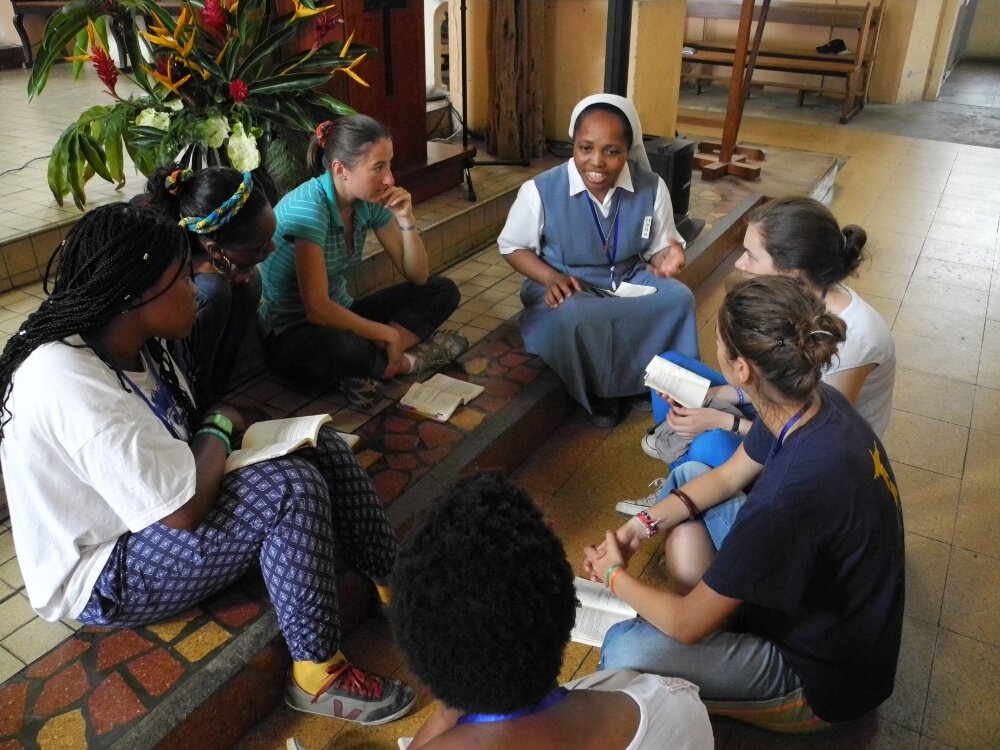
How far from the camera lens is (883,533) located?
142cm

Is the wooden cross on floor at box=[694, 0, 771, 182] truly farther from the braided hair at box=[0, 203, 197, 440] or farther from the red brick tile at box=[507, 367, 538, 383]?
the braided hair at box=[0, 203, 197, 440]

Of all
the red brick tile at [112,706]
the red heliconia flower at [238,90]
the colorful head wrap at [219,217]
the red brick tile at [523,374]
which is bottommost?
the red brick tile at [523,374]

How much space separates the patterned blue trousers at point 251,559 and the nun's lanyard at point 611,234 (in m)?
1.61

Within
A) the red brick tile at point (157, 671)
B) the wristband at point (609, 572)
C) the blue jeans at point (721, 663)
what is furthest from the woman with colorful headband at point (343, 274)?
the blue jeans at point (721, 663)

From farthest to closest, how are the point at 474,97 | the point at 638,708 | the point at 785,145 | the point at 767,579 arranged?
1. the point at 785,145
2. the point at 474,97
3. the point at 767,579
4. the point at 638,708

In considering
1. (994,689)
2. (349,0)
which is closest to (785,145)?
(349,0)

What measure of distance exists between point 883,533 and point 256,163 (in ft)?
7.28

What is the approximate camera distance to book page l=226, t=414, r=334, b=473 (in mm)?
1683

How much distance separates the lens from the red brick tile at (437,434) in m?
2.52

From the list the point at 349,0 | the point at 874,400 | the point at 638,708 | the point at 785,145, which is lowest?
the point at 785,145

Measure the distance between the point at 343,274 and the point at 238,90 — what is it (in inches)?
27.9

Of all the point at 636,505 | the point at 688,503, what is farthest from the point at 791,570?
the point at 636,505

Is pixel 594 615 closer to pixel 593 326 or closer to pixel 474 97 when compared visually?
pixel 593 326

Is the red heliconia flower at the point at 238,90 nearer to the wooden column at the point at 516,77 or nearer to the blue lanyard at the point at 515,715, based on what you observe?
the blue lanyard at the point at 515,715
